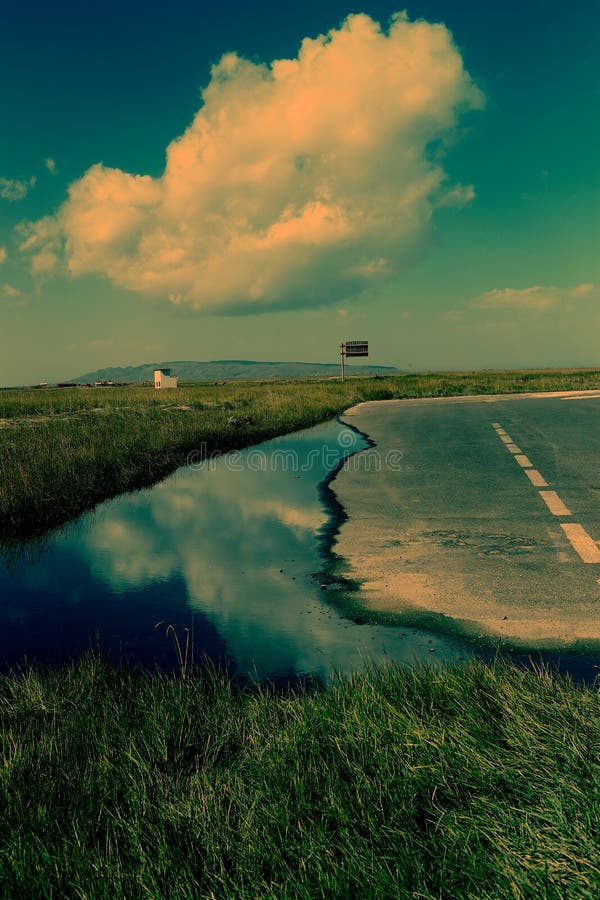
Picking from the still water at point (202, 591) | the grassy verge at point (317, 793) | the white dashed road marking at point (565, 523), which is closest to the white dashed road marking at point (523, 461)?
the white dashed road marking at point (565, 523)

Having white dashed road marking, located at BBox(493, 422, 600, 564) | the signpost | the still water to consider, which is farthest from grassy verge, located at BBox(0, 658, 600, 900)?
the signpost

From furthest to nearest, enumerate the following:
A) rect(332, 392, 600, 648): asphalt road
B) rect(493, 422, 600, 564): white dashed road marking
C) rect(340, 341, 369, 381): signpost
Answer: rect(340, 341, 369, 381): signpost → rect(493, 422, 600, 564): white dashed road marking → rect(332, 392, 600, 648): asphalt road

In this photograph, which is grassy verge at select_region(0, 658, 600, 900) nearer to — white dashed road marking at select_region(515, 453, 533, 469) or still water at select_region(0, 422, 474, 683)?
still water at select_region(0, 422, 474, 683)

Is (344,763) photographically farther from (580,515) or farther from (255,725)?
(580,515)

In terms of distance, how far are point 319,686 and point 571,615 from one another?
2.14 meters

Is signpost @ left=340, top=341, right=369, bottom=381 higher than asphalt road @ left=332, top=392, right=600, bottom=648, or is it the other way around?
signpost @ left=340, top=341, right=369, bottom=381

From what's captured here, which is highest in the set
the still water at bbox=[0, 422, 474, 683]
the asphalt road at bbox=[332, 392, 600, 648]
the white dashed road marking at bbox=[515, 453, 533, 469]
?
the white dashed road marking at bbox=[515, 453, 533, 469]

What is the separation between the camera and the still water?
4578mm

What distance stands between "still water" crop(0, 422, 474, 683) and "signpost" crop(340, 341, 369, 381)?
203 feet

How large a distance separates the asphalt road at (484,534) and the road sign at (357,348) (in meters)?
56.9

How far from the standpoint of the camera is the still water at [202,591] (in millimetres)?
4578

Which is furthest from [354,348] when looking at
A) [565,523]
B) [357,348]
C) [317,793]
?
[317,793]

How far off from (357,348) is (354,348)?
0.36 meters

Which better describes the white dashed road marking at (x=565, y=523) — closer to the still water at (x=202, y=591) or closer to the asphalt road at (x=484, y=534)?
the asphalt road at (x=484, y=534)
